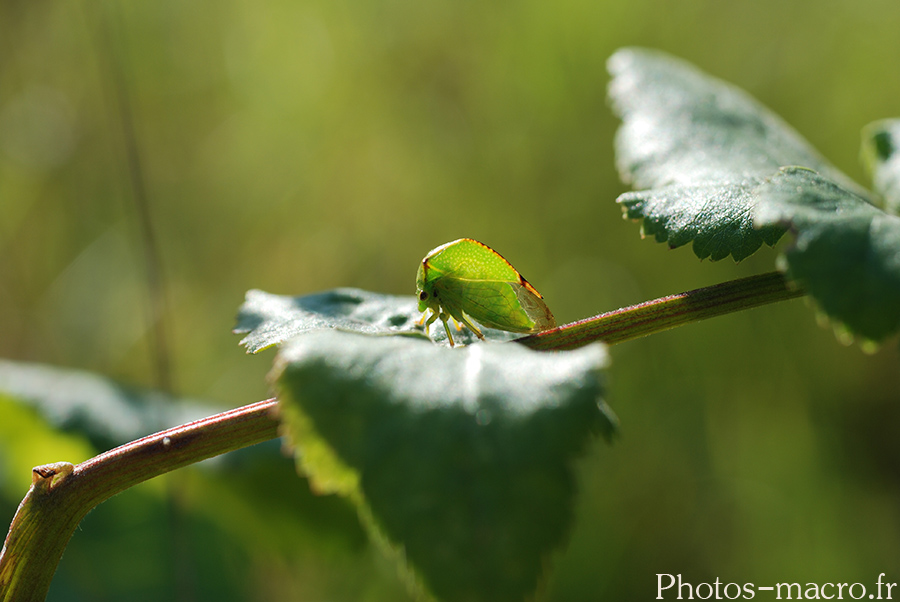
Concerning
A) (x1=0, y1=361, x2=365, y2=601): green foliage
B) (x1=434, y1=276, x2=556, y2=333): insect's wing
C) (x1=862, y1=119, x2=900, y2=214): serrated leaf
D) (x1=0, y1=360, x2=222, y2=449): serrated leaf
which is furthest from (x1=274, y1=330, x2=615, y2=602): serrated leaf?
(x1=0, y1=360, x2=222, y2=449): serrated leaf

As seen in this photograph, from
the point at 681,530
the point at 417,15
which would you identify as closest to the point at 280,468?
the point at 681,530

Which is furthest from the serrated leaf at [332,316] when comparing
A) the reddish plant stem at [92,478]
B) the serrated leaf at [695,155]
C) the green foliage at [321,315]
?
the serrated leaf at [695,155]

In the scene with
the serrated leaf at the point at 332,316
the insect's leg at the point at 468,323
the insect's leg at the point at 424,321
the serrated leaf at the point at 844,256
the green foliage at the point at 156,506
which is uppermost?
the serrated leaf at the point at 844,256

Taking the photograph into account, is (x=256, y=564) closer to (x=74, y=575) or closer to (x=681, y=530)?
(x=74, y=575)

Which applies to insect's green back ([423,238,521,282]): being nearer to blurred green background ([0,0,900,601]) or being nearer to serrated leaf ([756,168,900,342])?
serrated leaf ([756,168,900,342])

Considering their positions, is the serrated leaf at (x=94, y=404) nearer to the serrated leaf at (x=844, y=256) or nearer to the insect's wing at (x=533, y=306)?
the insect's wing at (x=533, y=306)

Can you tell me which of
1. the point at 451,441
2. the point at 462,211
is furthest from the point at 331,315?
the point at 462,211
